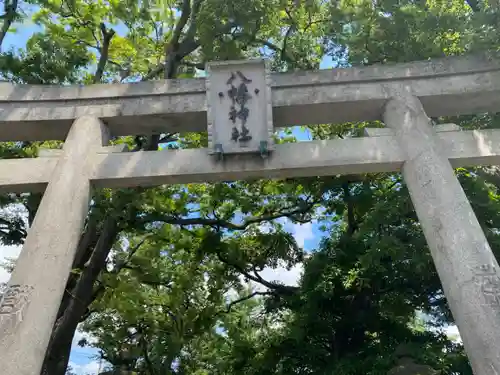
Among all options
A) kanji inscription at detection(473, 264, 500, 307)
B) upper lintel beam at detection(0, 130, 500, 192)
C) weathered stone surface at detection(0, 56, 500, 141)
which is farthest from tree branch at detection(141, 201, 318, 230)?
kanji inscription at detection(473, 264, 500, 307)

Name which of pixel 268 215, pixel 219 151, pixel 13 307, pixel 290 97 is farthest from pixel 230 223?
pixel 13 307

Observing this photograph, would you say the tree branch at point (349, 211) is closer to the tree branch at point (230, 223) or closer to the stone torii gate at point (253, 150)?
the tree branch at point (230, 223)

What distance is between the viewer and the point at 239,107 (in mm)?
5551

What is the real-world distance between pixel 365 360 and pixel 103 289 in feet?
17.7

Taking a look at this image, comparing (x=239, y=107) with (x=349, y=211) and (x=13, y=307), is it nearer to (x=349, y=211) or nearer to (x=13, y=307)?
(x=13, y=307)

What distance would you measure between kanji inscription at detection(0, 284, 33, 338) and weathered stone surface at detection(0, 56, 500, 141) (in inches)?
93.2

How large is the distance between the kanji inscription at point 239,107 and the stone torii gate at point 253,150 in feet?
0.04

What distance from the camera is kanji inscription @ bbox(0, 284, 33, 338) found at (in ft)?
13.4

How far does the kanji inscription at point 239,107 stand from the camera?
5.31m

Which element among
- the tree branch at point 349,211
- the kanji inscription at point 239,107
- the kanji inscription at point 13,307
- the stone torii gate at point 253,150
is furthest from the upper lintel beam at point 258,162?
the tree branch at point 349,211

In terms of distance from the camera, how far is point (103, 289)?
29.9 feet

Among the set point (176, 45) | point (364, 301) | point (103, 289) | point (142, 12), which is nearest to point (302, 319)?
point (364, 301)

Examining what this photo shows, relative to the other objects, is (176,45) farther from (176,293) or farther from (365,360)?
(365,360)

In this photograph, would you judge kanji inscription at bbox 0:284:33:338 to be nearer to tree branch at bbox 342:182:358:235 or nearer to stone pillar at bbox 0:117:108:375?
stone pillar at bbox 0:117:108:375
